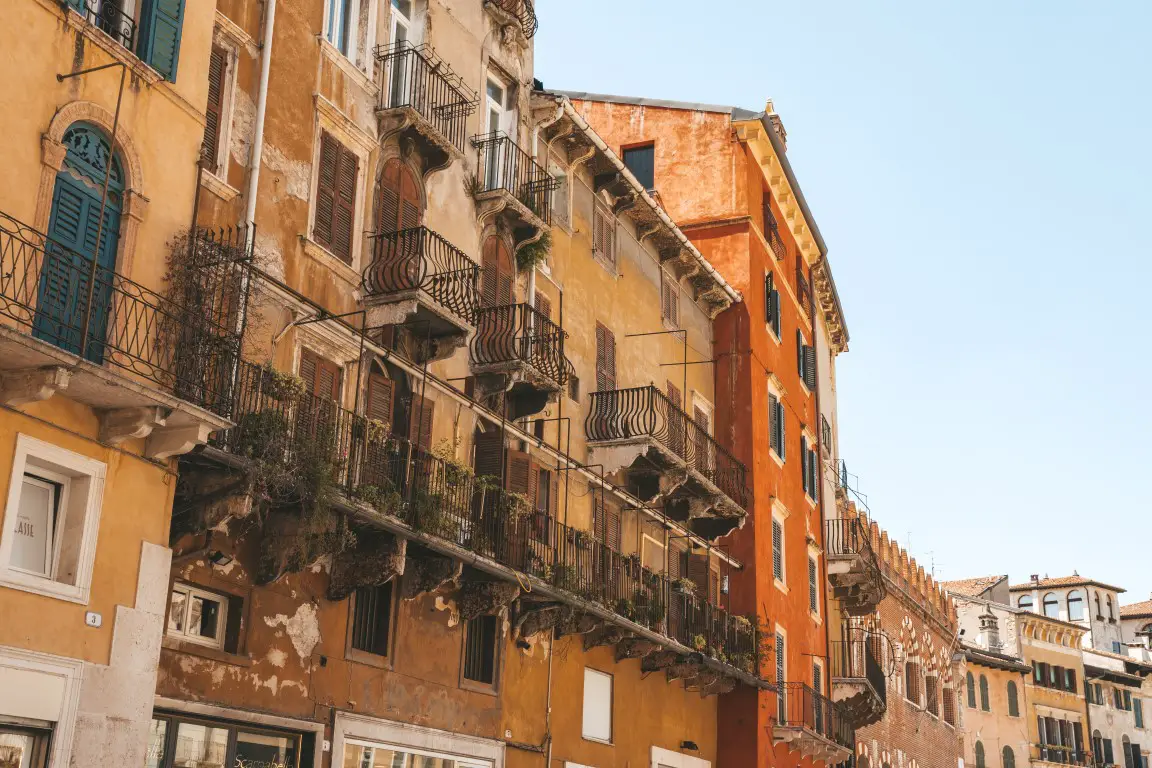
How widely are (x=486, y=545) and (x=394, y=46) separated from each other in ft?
23.6

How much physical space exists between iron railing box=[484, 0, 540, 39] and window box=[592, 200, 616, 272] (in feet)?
12.6

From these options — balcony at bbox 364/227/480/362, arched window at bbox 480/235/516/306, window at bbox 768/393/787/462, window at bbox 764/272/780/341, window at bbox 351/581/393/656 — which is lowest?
window at bbox 351/581/393/656

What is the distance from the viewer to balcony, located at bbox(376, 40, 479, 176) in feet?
63.6

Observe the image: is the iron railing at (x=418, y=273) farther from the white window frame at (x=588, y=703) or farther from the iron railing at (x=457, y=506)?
the white window frame at (x=588, y=703)

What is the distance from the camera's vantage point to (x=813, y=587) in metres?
37.2

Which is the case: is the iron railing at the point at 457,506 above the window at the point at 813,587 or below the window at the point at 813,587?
below

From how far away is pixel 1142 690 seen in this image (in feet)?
260

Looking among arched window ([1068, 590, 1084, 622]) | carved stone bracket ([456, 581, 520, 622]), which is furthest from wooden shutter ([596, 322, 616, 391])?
arched window ([1068, 590, 1084, 622])

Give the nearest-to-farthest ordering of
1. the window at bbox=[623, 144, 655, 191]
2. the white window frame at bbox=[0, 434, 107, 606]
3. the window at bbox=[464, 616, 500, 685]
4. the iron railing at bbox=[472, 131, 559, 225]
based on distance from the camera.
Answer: the white window frame at bbox=[0, 434, 107, 606], the window at bbox=[464, 616, 500, 685], the iron railing at bbox=[472, 131, 559, 225], the window at bbox=[623, 144, 655, 191]

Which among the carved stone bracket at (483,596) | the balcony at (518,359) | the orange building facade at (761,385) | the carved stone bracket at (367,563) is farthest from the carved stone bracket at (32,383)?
the orange building facade at (761,385)

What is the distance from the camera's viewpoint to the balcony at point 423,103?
63.6ft

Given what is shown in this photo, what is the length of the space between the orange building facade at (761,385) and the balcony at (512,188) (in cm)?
1014

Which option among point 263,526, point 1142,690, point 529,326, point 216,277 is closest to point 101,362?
point 216,277

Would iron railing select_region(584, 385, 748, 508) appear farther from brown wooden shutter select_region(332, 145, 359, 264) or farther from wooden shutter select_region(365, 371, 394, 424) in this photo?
brown wooden shutter select_region(332, 145, 359, 264)
